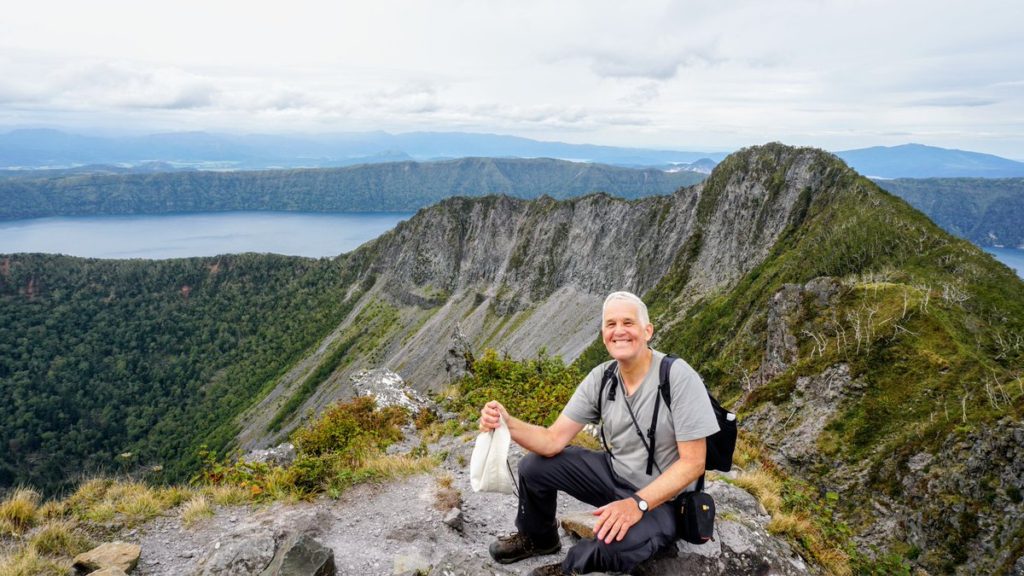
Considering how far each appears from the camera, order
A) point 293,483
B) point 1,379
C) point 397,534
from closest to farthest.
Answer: point 397,534 < point 293,483 < point 1,379

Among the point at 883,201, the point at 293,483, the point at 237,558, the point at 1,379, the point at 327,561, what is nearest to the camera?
the point at 327,561

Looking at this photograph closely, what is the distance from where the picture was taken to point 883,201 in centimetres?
4488

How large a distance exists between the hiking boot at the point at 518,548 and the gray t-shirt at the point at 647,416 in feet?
4.77

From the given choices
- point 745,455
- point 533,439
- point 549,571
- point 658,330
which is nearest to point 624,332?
point 533,439

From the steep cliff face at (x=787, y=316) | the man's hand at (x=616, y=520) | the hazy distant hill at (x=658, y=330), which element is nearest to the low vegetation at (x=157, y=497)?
the man's hand at (x=616, y=520)

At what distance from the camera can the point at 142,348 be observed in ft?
427

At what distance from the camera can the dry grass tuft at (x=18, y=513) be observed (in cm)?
820

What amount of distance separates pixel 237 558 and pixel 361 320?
103m

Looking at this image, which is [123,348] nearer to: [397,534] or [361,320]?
[361,320]

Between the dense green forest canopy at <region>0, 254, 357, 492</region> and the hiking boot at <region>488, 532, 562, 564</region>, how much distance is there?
94.4m

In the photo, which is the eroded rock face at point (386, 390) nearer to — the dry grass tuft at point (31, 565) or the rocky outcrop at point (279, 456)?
the rocky outcrop at point (279, 456)

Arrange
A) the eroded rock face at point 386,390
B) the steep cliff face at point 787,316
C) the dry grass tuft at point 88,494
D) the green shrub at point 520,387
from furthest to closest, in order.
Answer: the eroded rock face at point 386,390 < the green shrub at point 520,387 < the steep cliff face at point 787,316 < the dry grass tuft at point 88,494

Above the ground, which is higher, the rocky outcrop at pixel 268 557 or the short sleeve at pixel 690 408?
the short sleeve at pixel 690 408

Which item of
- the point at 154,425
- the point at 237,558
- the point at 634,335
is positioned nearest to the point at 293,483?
the point at 237,558
